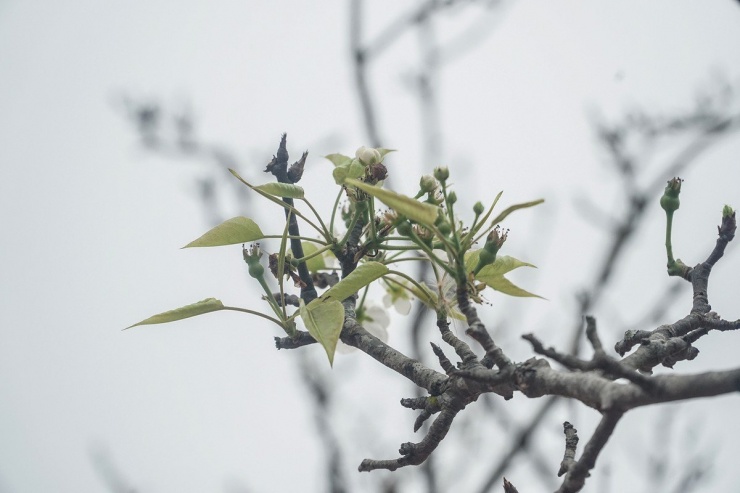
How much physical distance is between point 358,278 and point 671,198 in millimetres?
754

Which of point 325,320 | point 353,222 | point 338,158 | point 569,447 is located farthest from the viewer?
point 338,158

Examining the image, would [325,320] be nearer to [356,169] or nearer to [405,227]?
[405,227]

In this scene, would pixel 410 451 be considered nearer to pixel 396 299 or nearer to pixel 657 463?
pixel 396 299

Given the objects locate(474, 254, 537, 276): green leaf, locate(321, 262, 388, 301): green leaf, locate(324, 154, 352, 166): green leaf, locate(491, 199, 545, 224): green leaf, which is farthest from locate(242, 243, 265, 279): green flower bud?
locate(491, 199, 545, 224): green leaf

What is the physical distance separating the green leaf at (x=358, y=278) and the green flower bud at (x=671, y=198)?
0.68 m

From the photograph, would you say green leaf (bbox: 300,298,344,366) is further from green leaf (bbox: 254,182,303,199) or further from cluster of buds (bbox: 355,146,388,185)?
cluster of buds (bbox: 355,146,388,185)

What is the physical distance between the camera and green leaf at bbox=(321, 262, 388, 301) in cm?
134

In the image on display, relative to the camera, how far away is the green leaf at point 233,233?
60.6 inches

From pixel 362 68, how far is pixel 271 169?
6.60 ft

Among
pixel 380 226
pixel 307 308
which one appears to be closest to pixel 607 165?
pixel 380 226

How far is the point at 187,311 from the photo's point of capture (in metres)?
1.49

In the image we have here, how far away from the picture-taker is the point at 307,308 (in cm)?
135

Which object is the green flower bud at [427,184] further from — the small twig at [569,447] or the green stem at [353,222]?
the small twig at [569,447]

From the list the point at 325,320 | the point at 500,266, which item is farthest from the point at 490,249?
the point at 325,320
